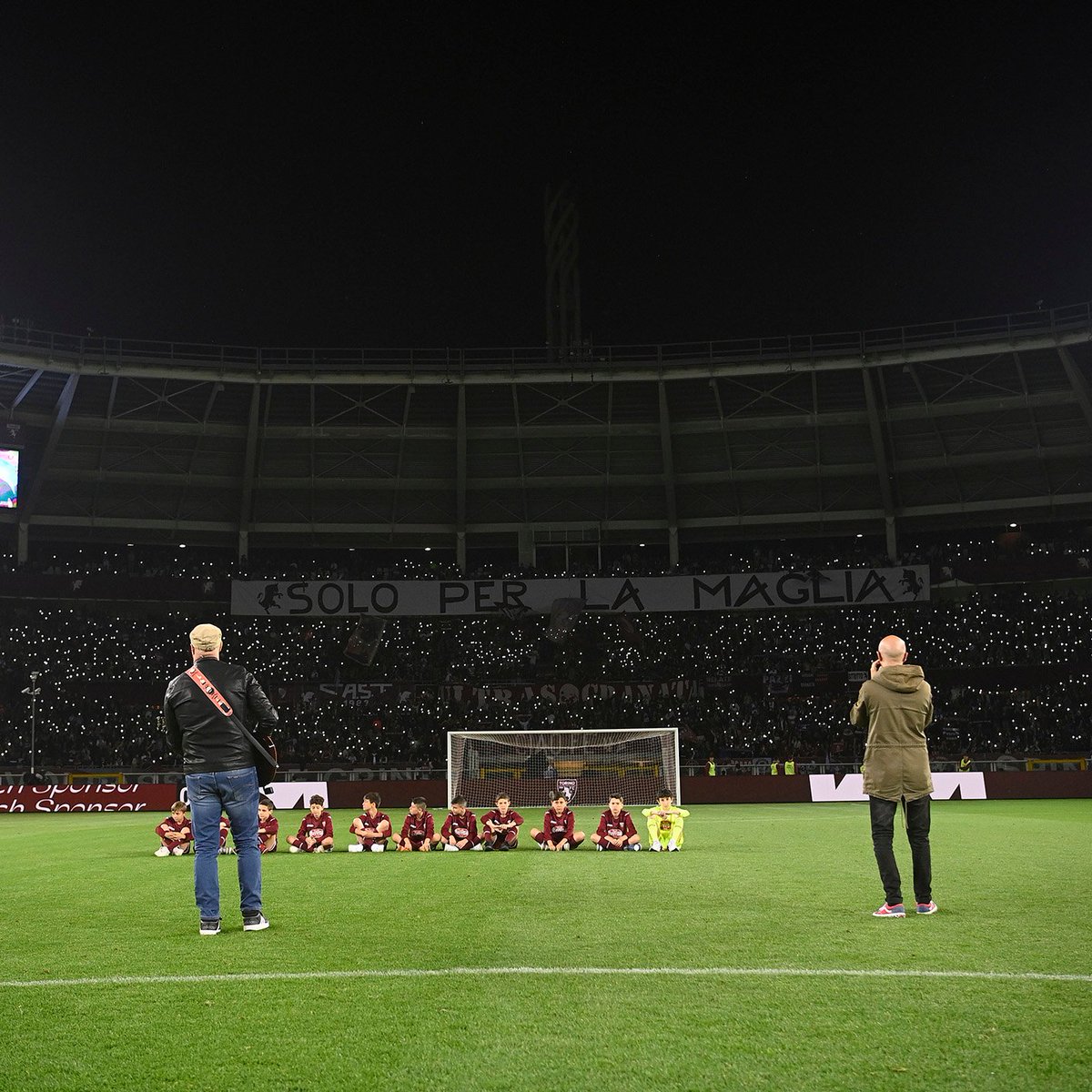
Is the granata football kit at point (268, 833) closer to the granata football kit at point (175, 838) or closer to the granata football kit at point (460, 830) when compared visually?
the granata football kit at point (175, 838)

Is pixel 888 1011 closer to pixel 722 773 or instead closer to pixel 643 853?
pixel 643 853

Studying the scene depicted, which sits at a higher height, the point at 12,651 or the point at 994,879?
the point at 12,651

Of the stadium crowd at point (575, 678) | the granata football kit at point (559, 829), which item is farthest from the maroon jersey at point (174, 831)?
the stadium crowd at point (575, 678)

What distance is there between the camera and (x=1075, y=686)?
4075cm

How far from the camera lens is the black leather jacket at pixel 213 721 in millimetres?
7309

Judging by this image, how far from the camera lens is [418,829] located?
17.4m

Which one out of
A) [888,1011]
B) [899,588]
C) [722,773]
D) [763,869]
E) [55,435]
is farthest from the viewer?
[899,588]

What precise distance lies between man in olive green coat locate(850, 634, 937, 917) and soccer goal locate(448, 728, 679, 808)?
23.8 metres

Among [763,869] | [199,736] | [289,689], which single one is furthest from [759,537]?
[199,736]

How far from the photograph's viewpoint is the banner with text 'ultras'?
43.4 metres

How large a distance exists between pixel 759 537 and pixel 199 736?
41.6 m

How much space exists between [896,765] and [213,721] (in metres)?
4.62

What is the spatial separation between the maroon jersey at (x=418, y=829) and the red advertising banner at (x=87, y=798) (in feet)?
59.3

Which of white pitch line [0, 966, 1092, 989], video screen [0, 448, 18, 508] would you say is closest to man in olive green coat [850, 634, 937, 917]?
white pitch line [0, 966, 1092, 989]
